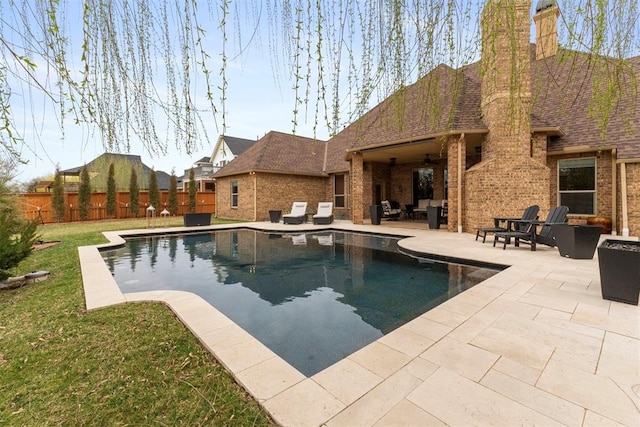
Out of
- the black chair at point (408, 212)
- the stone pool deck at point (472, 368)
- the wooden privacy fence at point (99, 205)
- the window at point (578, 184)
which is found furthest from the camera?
the wooden privacy fence at point (99, 205)

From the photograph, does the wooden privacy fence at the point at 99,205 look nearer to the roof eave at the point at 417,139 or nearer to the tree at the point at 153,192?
the tree at the point at 153,192

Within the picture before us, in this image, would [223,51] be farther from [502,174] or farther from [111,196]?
[111,196]

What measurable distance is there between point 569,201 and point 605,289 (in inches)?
329

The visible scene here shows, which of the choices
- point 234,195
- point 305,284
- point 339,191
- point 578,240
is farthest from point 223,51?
point 234,195

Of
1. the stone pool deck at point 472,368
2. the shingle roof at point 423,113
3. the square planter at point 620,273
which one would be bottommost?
the stone pool deck at point 472,368

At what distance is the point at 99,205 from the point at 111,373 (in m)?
20.4

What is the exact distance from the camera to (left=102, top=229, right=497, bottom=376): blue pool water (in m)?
3.40

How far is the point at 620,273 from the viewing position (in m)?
3.57

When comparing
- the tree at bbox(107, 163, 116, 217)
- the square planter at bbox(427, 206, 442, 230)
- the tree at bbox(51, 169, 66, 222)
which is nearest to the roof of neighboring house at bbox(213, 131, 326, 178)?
the tree at bbox(107, 163, 116, 217)

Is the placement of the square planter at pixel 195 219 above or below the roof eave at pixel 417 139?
below

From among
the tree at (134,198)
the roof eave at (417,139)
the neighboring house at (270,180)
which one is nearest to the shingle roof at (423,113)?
the roof eave at (417,139)

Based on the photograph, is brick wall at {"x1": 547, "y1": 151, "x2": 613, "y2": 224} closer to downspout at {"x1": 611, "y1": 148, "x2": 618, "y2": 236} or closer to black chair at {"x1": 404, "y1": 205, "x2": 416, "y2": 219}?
downspout at {"x1": 611, "y1": 148, "x2": 618, "y2": 236}

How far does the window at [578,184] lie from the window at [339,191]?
399 inches

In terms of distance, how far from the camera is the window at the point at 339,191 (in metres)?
17.5
